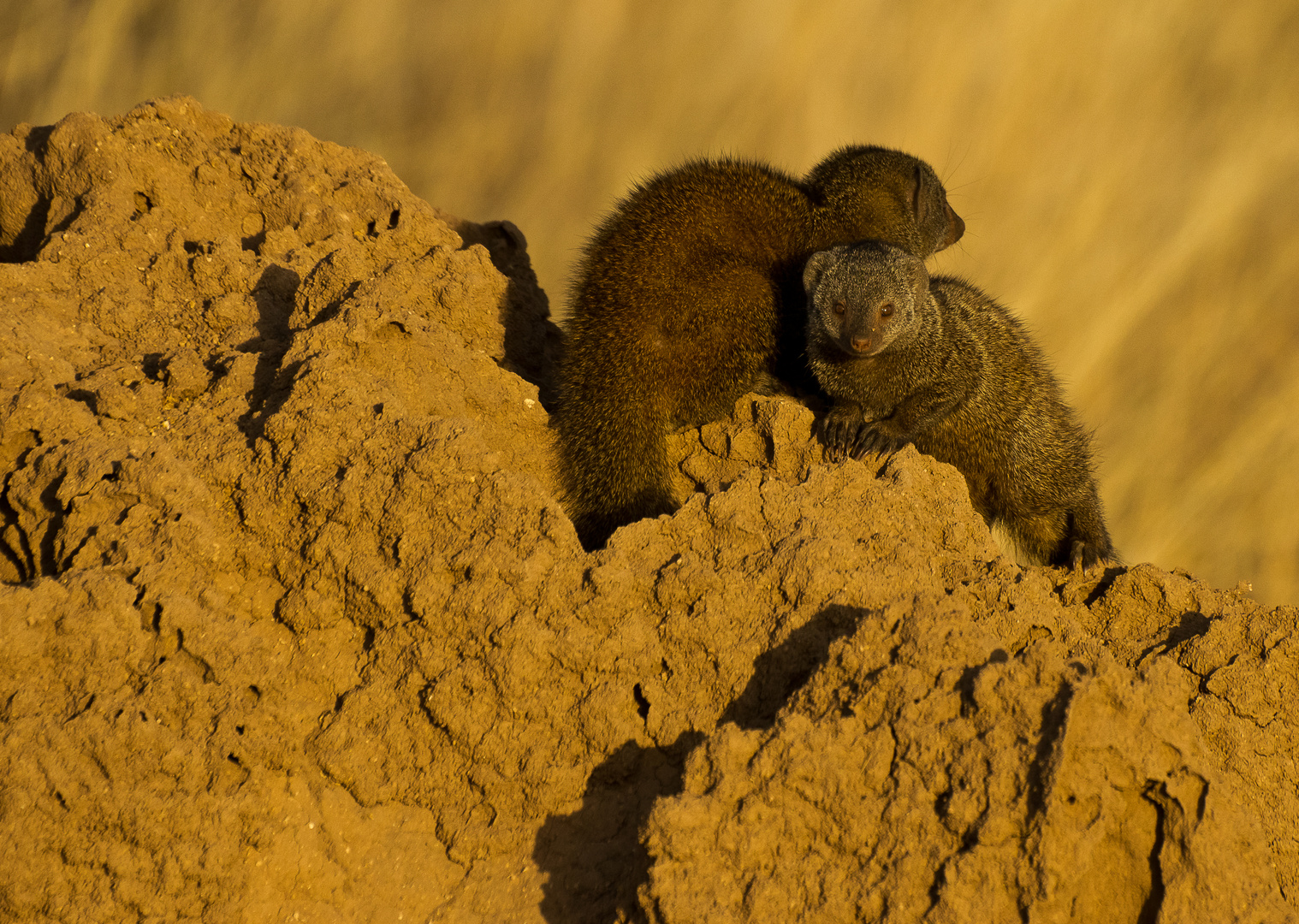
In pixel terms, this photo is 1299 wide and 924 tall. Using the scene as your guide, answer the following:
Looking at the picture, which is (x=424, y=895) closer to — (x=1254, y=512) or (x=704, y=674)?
(x=704, y=674)

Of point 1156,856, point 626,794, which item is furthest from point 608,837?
point 1156,856

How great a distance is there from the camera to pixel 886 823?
1980 mm

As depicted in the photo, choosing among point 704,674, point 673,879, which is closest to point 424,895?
point 673,879

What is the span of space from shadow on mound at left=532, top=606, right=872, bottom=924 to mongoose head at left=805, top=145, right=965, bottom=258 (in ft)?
6.76

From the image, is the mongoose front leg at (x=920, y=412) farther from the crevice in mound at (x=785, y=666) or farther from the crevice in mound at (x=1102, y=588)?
the crevice in mound at (x=785, y=666)

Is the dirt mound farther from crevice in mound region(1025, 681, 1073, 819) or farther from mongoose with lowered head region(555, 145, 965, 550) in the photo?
mongoose with lowered head region(555, 145, 965, 550)

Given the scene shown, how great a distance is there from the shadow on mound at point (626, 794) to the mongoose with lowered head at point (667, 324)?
112 centimetres

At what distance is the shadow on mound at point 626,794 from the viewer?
215cm

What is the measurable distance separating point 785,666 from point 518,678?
0.56m

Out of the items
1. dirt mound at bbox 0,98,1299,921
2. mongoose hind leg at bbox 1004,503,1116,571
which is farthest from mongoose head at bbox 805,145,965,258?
dirt mound at bbox 0,98,1299,921

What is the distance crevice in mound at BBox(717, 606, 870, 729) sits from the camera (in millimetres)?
2301

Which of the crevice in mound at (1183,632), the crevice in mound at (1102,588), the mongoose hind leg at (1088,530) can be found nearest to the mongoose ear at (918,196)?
the mongoose hind leg at (1088,530)

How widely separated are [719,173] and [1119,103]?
3.87m

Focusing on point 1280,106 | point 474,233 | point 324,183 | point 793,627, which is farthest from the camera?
point 1280,106
